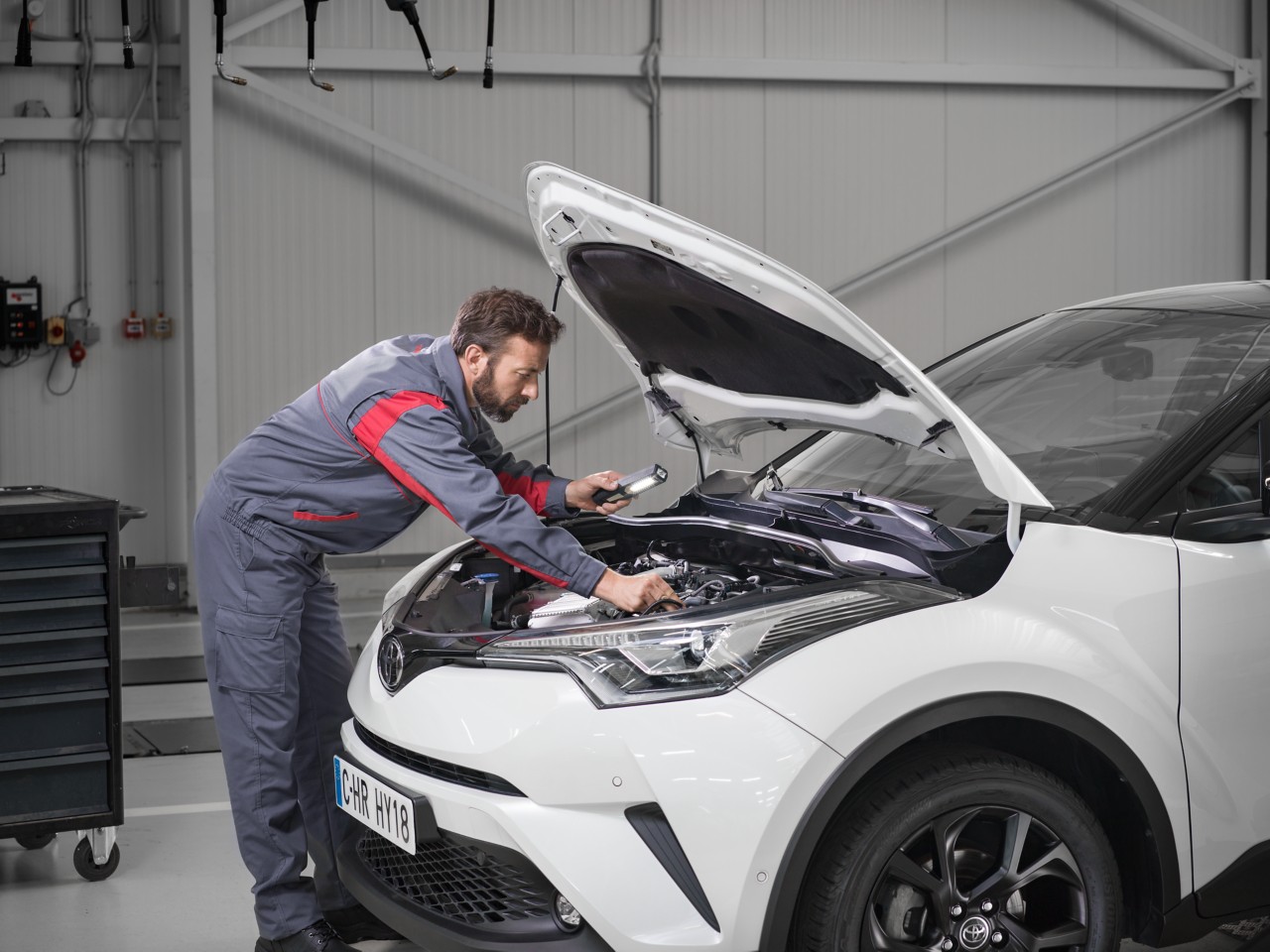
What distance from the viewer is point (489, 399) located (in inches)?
102

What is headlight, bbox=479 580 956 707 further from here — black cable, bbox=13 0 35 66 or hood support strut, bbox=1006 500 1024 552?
black cable, bbox=13 0 35 66

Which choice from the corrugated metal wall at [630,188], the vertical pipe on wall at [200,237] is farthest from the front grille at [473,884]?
the corrugated metal wall at [630,188]

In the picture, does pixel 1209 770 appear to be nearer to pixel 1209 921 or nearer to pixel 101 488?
pixel 1209 921

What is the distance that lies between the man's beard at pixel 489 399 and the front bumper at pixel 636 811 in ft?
2.45

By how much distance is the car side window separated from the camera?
2303 millimetres

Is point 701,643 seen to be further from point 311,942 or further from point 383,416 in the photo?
point 311,942

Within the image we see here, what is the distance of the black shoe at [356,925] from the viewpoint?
279cm

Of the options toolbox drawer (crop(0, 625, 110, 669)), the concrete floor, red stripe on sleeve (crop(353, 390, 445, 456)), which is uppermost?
red stripe on sleeve (crop(353, 390, 445, 456))

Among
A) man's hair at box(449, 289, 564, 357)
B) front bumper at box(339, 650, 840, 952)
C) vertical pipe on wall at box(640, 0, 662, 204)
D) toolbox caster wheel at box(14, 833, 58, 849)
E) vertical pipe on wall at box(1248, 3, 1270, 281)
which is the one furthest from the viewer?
vertical pipe on wall at box(1248, 3, 1270, 281)

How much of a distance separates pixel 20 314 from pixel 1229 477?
658 centimetres

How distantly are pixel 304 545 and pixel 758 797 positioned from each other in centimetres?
115

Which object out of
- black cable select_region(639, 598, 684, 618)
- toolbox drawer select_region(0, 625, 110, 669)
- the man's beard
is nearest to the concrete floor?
toolbox drawer select_region(0, 625, 110, 669)

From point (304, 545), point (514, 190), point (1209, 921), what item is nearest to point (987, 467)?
point (1209, 921)

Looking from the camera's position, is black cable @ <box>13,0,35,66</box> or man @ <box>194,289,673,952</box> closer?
man @ <box>194,289,673,952</box>
